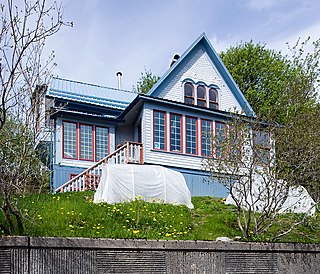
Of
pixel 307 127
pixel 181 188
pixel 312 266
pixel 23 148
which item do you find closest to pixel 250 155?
pixel 307 127

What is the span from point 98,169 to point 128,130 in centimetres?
400

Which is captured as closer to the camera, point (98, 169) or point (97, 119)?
point (98, 169)

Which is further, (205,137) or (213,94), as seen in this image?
(213,94)

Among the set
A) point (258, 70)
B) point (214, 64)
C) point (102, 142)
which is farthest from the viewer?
point (258, 70)

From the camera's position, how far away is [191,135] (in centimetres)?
1952

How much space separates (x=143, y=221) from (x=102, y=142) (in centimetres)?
1006

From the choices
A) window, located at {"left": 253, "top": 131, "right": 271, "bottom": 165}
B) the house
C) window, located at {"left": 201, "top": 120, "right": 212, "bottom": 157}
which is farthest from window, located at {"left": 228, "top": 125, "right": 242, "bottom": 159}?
window, located at {"left": 201, "top": 120, "right": 212, "bottom": 157}

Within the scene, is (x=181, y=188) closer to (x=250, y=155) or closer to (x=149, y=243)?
(x=250, y=155)

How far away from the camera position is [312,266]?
796cm

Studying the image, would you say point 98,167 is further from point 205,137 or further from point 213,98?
point 213,98

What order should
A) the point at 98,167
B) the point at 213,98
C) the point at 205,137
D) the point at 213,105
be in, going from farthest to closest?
the point at 213,98, the point at 213,105, the point at 205,137, the point at 98,167

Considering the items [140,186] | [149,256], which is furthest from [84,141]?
[149,256]

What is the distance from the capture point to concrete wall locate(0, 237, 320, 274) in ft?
20.5

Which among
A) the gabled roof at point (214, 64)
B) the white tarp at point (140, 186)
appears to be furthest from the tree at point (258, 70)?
the white tarp at point (140, 186)
